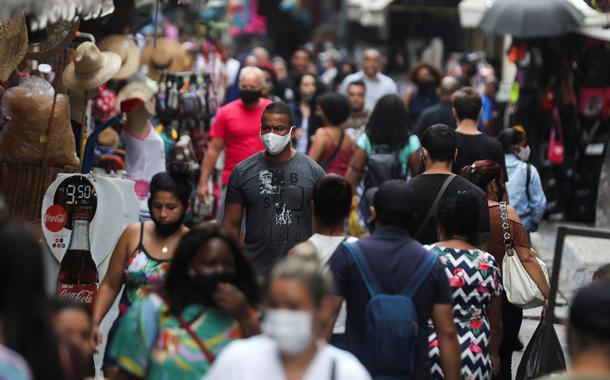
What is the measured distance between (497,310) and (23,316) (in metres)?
3.48

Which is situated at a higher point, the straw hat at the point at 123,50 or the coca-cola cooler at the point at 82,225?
the straw hat at the point at 123,50

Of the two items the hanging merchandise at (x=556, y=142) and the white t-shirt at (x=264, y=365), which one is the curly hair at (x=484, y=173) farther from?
the hanging merchandise at (x=556, y=142)

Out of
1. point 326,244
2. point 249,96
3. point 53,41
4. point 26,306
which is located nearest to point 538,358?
point 326,244

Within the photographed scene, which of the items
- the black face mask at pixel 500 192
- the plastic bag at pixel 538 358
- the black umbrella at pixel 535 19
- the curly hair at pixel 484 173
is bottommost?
the plastic bag at pixel 538 358

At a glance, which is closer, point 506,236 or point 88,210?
point 506,236

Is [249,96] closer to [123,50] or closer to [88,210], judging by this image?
[123,50]

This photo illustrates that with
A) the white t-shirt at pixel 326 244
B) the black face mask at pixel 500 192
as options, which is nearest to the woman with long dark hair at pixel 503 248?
the black face mask at pixel 500 192

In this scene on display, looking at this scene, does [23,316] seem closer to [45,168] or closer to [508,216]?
[508,216]

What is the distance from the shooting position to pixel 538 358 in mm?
7484

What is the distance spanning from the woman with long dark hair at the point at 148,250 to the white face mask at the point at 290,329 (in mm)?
1908

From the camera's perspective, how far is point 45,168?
966 cm

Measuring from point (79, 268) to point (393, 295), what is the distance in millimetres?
3066

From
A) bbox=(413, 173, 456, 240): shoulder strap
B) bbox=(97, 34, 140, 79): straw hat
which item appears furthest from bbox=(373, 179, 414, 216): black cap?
bbox=(97, 34, 140, 79): straw hat

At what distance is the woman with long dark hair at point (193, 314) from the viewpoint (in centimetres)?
536
